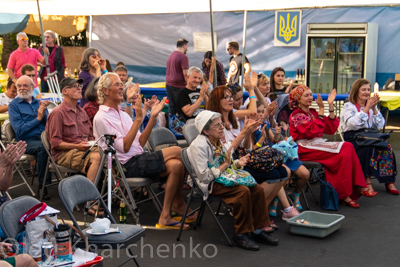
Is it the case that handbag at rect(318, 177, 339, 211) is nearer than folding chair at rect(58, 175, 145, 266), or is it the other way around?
folding chair at rect(58, 175, 145, 266)

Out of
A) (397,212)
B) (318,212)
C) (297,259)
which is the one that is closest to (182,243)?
(297,259)

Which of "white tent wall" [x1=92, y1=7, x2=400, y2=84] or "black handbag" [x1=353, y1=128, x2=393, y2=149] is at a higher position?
"white tent wall" [x1=92, y1=7, x2=400, y2=84]

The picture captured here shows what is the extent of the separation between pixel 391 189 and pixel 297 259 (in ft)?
9.56

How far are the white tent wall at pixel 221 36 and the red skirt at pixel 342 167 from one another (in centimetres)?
720

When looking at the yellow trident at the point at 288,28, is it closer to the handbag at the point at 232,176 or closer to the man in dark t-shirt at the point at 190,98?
the man in dark t-shirt at the point at 190,98

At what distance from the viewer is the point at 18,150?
4238 millimetres

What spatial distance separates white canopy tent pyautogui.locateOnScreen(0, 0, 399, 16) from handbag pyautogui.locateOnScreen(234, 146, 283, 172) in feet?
20.9

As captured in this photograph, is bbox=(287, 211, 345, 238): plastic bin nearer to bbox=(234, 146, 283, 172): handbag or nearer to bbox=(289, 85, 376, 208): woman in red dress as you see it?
bbox=(234, 146, 283, 172): handbag

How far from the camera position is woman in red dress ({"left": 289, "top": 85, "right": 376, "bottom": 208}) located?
266 inches

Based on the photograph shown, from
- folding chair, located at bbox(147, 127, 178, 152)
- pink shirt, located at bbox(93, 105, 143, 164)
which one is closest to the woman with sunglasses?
folding chair, located at bbox(147, 127, 178, 152)

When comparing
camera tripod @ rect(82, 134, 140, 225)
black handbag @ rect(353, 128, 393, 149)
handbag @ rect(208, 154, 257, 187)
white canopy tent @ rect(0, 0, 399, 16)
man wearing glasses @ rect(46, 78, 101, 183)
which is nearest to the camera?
handbag @ rect(208, 154, 257, 187)

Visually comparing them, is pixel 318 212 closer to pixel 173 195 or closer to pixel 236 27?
pixel 173 195

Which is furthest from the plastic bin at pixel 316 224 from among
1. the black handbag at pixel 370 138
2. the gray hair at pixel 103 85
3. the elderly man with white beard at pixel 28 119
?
the elderly man with white beard at pixel 28 119

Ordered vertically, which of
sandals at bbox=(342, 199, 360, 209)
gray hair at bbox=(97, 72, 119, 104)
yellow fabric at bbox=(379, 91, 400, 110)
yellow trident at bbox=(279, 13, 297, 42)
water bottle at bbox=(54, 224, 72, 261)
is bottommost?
sandals at bbox=(342, 199, 360, 209)
